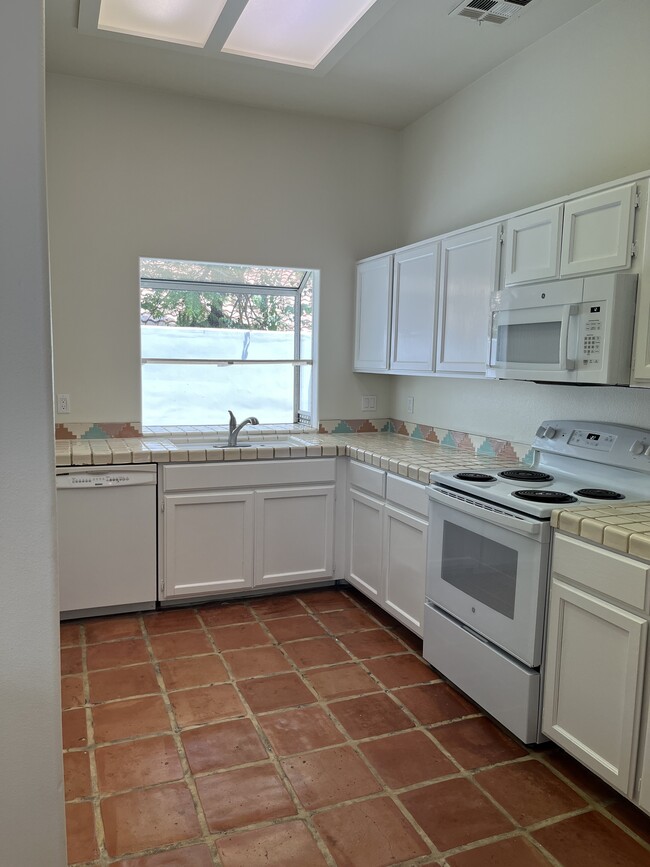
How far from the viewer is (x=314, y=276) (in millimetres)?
4262

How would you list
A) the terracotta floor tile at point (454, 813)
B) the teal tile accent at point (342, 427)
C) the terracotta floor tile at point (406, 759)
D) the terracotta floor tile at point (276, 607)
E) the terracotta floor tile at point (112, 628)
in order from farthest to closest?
the teal tile accent at point (342, 427)
the terracotta floor tile at point (276, 607)
the terracotta floor tile at point (112, 628)
the terracotta floor tile at point (406, 759)
the terracotta floor tile at point (454, 813)

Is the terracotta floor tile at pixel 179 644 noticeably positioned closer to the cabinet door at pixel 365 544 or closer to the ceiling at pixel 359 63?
the cabinet door at pixel 365 544

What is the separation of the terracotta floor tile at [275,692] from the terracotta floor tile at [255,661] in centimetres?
6

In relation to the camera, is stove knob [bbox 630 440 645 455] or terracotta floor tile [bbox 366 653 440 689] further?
terracotta floor tile [bbox 366 653 440 689]

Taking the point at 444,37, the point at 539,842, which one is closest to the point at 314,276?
the point at 444,37

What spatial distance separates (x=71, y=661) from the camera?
2.89 metres

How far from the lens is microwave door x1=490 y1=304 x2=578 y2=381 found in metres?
2.41

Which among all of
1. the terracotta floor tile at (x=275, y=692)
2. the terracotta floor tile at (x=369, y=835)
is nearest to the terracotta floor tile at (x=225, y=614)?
the terracotta floor tile at (x=275, y=692)

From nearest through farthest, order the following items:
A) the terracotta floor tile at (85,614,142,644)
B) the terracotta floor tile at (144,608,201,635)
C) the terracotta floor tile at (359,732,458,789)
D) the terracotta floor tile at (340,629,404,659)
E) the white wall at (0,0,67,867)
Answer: the white wall at (0,0,67,867) → the terracotta floor tile at (359,732,458,789) → the terracotta floor tile at (340,629,404,659) → the terracotta floor tile at (85,614,142,644) → the terracotta floor tile at (144,608,201,635)

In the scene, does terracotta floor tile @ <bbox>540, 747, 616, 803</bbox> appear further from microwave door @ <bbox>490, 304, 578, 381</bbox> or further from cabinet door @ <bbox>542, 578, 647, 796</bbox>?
microwave door @ <bbox>490, 304, 578, 381</bbox>

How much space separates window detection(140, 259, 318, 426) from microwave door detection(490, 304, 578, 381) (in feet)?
5.78

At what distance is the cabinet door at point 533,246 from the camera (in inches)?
98.6

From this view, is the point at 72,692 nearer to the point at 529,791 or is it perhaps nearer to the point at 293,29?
the point at 529,791

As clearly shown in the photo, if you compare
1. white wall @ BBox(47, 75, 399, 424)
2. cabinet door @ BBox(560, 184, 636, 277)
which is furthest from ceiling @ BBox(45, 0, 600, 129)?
cabinet door @ BBox(560, 184, 636, 277)
